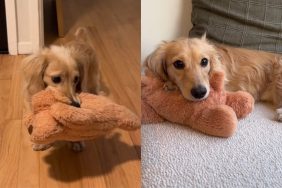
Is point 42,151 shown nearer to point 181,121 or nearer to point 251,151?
point 181,121

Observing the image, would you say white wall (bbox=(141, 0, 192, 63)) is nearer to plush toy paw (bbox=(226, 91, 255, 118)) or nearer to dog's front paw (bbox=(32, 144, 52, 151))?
plush toy paw (bbox=(226, 91, 255, 118))

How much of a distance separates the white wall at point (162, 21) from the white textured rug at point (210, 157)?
0.39m

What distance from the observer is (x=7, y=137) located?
4.77 feet

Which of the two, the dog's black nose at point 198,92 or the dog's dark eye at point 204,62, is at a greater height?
→ the dog's dark eye at point 204,62

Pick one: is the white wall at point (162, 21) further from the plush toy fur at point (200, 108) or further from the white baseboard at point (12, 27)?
the white baseboard at point (12, 27)

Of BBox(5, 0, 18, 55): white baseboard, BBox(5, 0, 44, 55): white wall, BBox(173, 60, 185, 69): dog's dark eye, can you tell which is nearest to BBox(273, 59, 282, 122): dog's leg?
BBox(173, 60, 185, 69): dog's dark eye

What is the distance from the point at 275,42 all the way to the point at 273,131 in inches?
17.5

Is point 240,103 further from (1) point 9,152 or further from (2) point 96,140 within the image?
(1) point 9,152

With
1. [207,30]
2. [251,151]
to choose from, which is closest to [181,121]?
[251,151]

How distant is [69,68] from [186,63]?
46 centimetres

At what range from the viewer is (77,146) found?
117 cm

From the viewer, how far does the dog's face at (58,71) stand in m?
0.92

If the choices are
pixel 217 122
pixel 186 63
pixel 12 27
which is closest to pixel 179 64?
pixel 186 63

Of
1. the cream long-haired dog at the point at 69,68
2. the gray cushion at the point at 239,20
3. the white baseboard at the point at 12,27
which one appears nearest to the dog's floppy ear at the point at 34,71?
the cream long-haired dog at the point at 69,68
